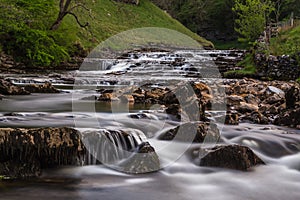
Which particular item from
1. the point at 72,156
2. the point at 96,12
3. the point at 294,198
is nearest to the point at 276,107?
the point at 294,198

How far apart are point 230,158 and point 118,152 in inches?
82.4

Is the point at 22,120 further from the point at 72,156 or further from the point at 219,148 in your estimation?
the point at 219,148

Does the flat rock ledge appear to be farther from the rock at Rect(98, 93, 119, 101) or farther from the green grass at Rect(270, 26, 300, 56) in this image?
the green grass at Rect(270, 26, 300, 56)

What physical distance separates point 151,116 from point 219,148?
3.54 m

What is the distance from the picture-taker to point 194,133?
26.8 feet

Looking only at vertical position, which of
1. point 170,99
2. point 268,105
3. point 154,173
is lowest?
point 154,173

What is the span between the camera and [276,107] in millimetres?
11984

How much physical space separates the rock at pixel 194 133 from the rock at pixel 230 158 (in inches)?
40.0

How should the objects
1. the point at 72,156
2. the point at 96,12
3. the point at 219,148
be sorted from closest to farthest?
the point at 72,156 → the point at 219,148 → the point at 96,12

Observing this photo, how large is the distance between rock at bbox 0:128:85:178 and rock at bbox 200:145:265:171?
243 cm

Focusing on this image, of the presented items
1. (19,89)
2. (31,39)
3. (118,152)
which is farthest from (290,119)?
(31,39)

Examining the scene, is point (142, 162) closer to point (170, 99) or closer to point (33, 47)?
point (170, 99)

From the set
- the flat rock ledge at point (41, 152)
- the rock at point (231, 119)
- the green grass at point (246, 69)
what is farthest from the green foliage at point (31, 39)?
the flat rock ledge at point (41, 152)

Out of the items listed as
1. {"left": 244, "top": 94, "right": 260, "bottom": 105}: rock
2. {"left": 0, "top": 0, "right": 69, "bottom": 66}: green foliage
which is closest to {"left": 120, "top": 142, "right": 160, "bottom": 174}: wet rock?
{"left": 244, "top": 94, "right": 260, "bottom": 105}: rock
